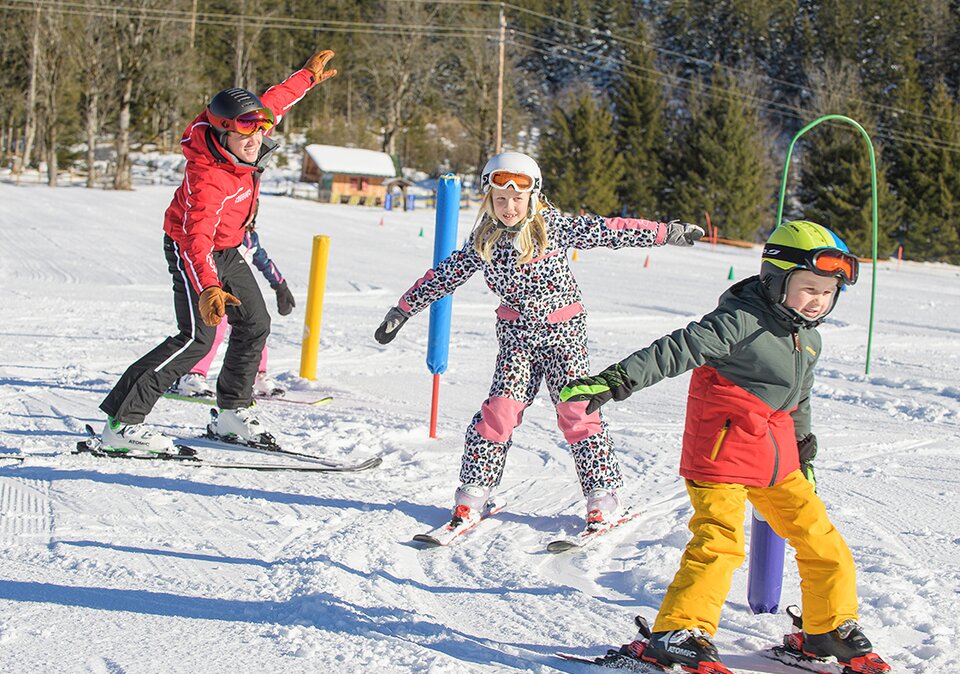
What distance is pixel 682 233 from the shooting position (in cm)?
417

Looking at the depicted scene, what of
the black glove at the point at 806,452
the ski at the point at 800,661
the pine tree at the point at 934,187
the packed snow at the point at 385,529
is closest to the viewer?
the ski at the point at 800,661

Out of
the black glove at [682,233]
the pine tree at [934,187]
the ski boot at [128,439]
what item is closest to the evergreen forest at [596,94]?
the pine tree at [934,187]

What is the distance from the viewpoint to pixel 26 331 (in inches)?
355

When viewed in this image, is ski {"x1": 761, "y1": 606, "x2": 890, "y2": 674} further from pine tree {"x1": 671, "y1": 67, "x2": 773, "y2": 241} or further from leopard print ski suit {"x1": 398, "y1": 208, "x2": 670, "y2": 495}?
pine tree {"x1": 671, "y1": 67, "x2": 773, "y2": 241}

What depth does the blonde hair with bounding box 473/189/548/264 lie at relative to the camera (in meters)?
4.03

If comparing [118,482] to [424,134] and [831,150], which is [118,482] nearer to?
[831,150]

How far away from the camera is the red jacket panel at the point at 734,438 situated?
2943 mm

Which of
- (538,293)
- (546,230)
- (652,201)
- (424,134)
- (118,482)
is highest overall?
(424,134)

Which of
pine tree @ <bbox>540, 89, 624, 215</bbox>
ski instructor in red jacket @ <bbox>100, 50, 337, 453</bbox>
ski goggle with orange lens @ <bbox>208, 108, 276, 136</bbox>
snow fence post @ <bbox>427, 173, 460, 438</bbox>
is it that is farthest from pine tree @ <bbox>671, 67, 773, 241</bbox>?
ski goggle with orange lens @ <bbox>208, 108, 276, 136</bbox>

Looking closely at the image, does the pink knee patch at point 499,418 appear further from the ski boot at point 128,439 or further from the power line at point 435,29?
the power line at point 435,29

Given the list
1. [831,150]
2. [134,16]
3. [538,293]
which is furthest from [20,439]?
[134,16]

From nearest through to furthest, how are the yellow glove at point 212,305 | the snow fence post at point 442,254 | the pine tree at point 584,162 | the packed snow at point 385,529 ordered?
the packed snow at point 385,529 < the yellow glove at point 212,305 < the snow fence post at point 442,254 < the pine tree at point 584,162

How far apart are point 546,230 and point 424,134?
5646 cm

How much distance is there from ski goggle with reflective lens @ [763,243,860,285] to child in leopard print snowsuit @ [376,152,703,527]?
4.03 ft
